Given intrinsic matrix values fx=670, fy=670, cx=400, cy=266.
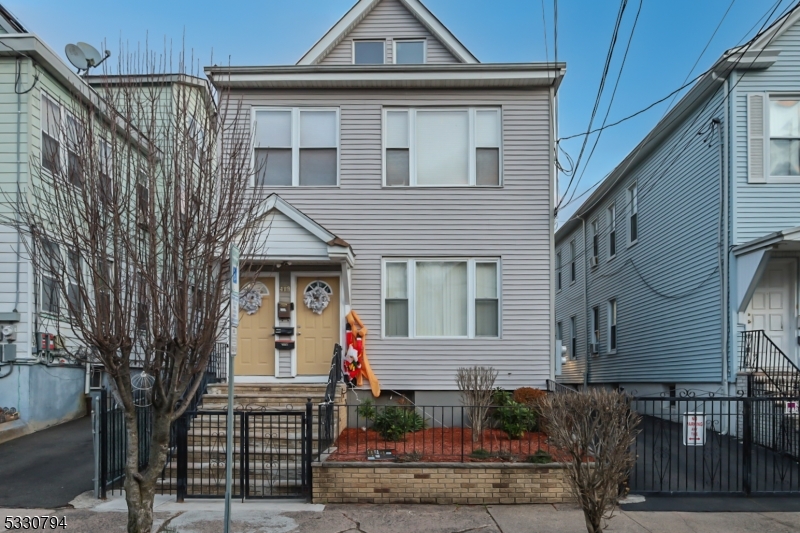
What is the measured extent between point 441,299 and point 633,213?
857 cm

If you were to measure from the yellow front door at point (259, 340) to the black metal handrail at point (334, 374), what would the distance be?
1353 mm

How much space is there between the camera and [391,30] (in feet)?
46.6

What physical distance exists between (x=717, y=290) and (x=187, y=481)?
10.6 meters

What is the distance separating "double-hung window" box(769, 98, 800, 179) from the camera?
43.0ft

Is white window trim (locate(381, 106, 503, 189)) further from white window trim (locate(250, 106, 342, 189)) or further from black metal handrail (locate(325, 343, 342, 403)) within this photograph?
black metal handrail (locate(325, 343, 342, 403))

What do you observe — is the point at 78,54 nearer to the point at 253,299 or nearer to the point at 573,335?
the point at 253,299

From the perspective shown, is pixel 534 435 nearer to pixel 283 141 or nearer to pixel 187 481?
pixel 187 481

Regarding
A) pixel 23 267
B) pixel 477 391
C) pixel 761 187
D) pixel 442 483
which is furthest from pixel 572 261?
pixel 23 267

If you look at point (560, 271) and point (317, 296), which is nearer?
point (317, 296)

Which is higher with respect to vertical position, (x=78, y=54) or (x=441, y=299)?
(x=78, y=54)

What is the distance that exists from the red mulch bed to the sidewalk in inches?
25.7

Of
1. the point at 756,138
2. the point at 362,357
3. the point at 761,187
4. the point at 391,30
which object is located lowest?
the point at 362,357

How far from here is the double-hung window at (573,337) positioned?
24.7m

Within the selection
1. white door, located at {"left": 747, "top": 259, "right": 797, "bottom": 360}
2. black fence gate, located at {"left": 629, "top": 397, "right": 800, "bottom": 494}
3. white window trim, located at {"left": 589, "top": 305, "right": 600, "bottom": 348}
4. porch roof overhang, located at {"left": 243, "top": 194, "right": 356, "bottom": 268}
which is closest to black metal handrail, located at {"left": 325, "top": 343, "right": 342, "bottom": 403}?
porch roof overhang, located at {"left": 243, "top": 194, "right": 356, "bottom": 268}
